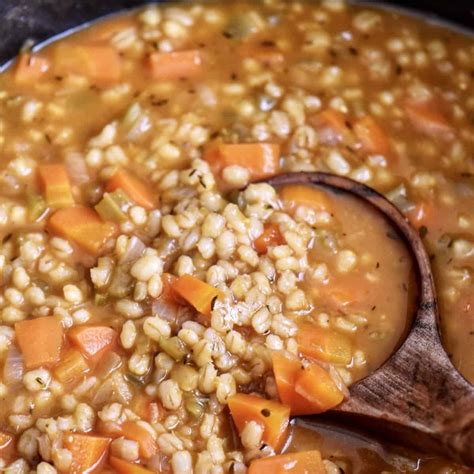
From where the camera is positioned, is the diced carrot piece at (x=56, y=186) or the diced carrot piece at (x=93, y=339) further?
the diced carrot piece at (x=56, y=186)

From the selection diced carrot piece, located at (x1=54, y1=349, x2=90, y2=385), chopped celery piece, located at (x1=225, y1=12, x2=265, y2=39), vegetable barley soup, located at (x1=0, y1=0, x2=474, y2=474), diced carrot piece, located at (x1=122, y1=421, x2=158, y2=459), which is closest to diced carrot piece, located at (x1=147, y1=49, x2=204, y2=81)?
vegetable barley soup, located at (x1=0, y1=0, x2=474, y2=474)

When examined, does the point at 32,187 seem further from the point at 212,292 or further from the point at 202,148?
the point at 212,292

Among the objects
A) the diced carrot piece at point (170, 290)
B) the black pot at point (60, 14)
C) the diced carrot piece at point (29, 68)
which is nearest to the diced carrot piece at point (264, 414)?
the diced carrot piece at point (170, 290)

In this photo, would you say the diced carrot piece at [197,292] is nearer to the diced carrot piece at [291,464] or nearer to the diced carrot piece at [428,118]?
the diced carrot piece at [291,464]

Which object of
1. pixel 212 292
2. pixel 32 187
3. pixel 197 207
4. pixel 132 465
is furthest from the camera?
pixel 32 187

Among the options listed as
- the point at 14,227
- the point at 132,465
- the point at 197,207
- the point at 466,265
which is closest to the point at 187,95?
the point at 197,207

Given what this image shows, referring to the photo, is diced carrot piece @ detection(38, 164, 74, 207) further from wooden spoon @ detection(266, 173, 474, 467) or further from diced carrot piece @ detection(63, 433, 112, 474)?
wooden spoon @ detection(266, 173, 474, 467)
